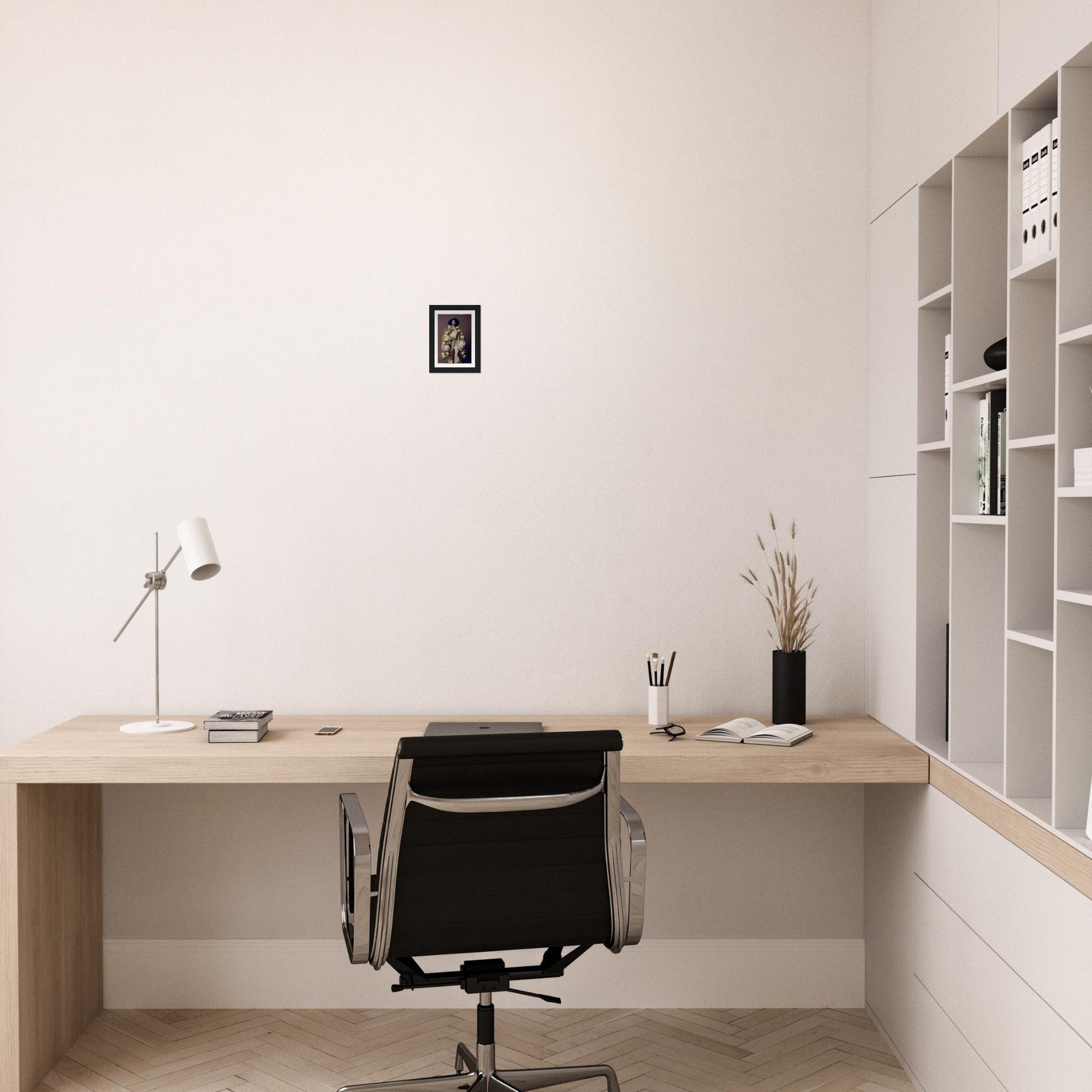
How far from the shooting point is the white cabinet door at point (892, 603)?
8.78ft

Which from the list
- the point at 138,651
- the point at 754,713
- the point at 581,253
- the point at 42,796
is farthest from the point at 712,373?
the point at 42,796

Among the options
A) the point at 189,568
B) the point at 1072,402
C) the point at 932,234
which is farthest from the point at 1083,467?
the point at 189,568

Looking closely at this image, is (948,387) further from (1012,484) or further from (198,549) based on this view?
(198,549)

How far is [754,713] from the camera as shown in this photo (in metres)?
3.08

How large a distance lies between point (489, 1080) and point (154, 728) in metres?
1.26

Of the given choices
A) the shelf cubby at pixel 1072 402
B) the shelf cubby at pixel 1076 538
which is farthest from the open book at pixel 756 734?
the shelf cubby at pixel 1072 402

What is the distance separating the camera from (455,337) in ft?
10.0

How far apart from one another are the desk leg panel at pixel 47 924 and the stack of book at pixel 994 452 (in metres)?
2.37

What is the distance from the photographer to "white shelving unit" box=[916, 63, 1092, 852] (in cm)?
188

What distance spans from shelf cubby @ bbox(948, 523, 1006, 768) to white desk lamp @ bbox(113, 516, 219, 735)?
184cm

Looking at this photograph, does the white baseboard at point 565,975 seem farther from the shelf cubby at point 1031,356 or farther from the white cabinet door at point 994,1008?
the shelf cubby at point 1031,356

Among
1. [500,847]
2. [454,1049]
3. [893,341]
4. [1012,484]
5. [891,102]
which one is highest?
[891,102]

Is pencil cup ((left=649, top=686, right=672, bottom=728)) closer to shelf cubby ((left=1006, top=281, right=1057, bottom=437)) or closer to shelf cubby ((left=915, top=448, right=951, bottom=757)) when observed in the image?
shelf cubby ((left=915, top=448, right=951, bottom=757))

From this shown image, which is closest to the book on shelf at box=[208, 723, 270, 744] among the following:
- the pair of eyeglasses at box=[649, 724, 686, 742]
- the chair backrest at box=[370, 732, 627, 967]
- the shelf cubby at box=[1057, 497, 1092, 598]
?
the chair backrest at box=[370, 732, 627, 967]
